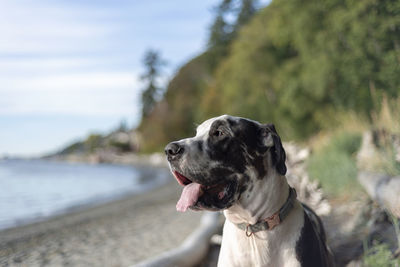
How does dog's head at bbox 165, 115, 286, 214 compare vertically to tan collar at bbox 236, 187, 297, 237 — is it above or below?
above

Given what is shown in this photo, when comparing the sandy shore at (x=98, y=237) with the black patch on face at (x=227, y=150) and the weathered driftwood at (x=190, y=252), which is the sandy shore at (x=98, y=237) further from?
the black patch on face at (x=227, y=150)

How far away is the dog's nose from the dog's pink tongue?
0.76ft

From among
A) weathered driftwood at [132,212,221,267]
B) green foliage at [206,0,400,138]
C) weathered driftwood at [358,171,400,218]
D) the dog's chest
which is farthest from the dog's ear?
green foliage at [206,0,400,138]

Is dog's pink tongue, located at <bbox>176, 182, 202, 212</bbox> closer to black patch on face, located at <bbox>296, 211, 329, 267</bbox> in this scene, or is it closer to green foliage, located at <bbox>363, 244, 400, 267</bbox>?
black patch on face, located at <bbox>296, 211, 329, 267</bbox>

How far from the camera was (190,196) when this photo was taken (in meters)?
2.15

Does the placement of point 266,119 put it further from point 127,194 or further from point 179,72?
point 179,72

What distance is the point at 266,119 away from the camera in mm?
21406

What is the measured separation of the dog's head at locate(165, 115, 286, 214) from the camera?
211 centimetres

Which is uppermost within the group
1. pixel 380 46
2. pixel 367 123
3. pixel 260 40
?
pixel 260 40

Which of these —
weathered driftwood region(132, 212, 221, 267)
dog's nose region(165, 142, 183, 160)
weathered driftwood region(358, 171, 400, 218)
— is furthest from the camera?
weathered driftwood region(132, 212, 221, 267)

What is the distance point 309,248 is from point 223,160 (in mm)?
796

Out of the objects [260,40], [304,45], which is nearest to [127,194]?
[304,45]

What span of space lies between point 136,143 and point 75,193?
45514mm

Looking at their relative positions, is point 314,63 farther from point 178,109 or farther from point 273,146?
point 178,109
